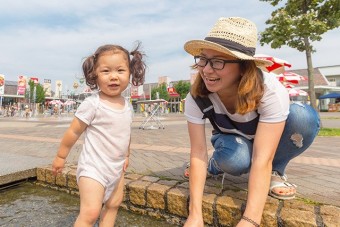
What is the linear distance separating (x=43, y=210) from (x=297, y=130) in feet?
6.33

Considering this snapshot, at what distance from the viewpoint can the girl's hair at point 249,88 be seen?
1.66 meters

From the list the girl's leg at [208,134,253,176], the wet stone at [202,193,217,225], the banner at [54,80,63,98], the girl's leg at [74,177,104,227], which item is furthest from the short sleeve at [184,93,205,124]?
the banner at [54,80,63,98]

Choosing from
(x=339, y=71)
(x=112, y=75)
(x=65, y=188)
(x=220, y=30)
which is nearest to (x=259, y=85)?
(x=220, y=30)

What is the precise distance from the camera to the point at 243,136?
204cm

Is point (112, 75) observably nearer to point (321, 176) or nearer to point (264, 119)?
point (264, 119)

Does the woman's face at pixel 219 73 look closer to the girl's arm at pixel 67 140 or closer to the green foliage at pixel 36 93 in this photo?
the girl's arm at pixel 67 140

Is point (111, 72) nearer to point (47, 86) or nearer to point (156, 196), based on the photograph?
point (156, 196)

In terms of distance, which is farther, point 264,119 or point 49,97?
point 49,97

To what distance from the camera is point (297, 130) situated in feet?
6.47

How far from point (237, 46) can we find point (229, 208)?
37.6 inches

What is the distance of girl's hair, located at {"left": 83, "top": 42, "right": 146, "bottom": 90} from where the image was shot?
179cm

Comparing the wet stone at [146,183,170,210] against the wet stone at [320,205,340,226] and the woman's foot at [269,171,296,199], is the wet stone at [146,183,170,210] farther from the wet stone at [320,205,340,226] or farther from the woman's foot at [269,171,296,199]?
the wet stone at [320,205,340,226]

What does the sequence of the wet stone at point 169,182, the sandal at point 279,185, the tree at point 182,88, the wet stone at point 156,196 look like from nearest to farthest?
the sandal at point 279,185, the wet stone at point 156,196, the wet stone at point 169,182, the tree at point 182,88

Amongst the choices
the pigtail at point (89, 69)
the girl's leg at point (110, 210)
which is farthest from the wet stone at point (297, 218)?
the pigtail at point (89, 69)
